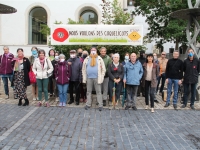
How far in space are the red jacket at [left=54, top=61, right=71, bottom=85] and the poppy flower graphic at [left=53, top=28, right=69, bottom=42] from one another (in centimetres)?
167

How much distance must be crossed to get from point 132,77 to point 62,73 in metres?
2.22

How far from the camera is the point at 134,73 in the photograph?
292 inches

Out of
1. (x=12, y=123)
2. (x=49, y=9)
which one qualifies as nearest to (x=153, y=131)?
(x=12, y=123)

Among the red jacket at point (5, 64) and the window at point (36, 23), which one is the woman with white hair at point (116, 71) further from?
the window at point (36, 23)

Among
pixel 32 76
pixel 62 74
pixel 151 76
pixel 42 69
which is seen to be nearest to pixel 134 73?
pixel 151 76

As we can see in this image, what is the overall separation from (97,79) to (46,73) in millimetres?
1652

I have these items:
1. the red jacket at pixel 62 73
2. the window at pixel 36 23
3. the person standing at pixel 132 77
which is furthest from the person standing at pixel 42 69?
the window at pixel 36 23

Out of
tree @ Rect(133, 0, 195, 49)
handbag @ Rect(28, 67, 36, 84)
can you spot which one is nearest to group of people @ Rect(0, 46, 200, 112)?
handbag @ Rect(28, 67, 36, 84)

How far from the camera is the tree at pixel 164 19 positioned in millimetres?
18016

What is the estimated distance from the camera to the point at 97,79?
7.43m

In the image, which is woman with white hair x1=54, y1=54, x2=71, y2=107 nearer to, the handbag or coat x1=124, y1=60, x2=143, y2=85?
the handbag

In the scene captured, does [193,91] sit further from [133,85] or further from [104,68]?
[104,68]

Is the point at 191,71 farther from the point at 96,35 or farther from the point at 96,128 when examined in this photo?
the point at 96,128

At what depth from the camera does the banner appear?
29.9 ft
